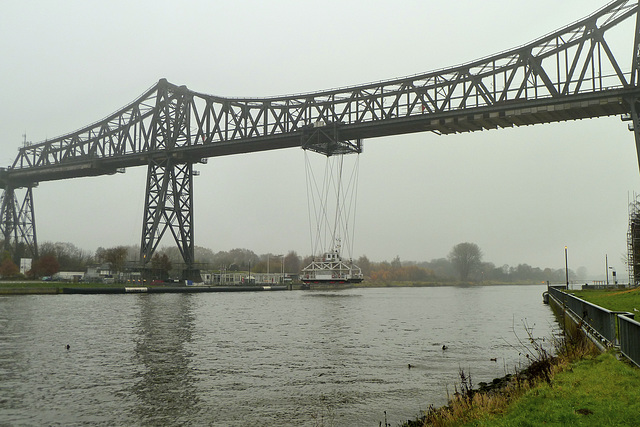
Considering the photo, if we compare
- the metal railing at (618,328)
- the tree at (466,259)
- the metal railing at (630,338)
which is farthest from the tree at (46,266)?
the tree at (466,259)

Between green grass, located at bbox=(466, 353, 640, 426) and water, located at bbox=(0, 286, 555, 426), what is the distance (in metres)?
3.70

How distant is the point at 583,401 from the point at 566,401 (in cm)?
24

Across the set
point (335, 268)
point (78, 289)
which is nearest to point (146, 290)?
point (78, 289)

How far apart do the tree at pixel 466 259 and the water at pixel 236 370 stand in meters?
161

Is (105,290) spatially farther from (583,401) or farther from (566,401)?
(583,401)

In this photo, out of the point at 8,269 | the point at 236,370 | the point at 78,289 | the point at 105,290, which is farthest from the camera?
the point at 8,269

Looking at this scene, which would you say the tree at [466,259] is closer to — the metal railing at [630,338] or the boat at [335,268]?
the boat at [335,268]

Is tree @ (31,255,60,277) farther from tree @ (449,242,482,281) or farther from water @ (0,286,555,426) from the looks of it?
tree @ (449,242,482,281)

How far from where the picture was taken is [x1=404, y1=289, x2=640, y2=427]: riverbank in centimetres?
755

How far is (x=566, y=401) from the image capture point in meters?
8.34

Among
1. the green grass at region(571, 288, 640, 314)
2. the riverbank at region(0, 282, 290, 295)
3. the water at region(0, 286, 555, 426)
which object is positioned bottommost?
the water at region(0, 286, 555, 426)

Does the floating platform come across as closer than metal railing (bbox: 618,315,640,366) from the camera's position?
No

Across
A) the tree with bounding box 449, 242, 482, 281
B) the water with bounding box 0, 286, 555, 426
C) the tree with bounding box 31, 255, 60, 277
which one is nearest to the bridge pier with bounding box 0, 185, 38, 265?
the tree with bounding box 31, 255, 60, 277

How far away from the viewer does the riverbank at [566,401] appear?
755 cm
